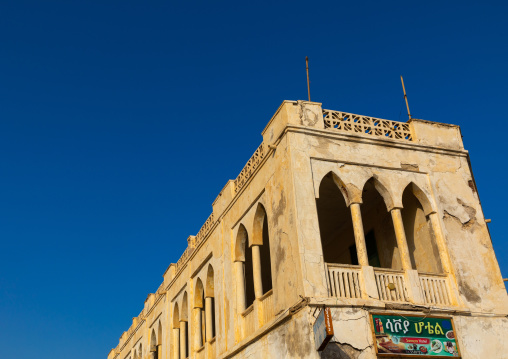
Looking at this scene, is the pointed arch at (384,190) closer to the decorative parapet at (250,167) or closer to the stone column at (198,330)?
the decorative parapet at (250,167)

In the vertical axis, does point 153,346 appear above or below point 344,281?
above

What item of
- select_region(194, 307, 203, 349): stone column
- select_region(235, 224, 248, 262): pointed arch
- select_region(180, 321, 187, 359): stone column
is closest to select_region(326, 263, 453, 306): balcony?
select_region(235, 224, 248, 262): pointed arch

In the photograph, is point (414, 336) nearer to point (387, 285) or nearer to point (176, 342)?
point (387, 285)

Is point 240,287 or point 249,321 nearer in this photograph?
point 249,321

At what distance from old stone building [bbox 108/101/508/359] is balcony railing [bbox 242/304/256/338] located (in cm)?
8

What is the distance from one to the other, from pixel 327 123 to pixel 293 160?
5.57 ft

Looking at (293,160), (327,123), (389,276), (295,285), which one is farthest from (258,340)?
(327,123)

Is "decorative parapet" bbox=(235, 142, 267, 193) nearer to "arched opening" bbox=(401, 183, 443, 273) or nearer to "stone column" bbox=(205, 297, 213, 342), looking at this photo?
"arched opening" bbox=(401, 183, 443, 273)

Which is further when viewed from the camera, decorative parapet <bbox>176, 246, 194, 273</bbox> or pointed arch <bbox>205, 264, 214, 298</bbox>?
decorative parapet <bbox>176, 246, 194, 273</bbox>

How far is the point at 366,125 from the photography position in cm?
1452

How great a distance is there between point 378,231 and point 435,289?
3.73m

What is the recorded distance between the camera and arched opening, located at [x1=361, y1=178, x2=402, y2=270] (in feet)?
52.0

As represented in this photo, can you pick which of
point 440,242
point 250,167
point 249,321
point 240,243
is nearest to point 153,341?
point 240,243

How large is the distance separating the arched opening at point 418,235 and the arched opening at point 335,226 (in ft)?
6.78
